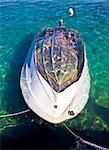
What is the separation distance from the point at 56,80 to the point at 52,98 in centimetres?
109

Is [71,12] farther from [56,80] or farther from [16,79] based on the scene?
[56,80]

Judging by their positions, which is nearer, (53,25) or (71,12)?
(53,25)

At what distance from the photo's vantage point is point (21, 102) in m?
21.3

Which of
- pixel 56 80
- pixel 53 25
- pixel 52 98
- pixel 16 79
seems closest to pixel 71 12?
pixel 53 25

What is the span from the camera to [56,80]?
1953 centimetres

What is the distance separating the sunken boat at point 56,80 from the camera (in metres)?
19.1

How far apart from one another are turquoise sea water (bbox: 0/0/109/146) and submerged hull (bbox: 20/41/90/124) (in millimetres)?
857

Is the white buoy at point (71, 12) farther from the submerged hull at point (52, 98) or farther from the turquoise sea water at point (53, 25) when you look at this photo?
the submerged hull at point (52, 98)

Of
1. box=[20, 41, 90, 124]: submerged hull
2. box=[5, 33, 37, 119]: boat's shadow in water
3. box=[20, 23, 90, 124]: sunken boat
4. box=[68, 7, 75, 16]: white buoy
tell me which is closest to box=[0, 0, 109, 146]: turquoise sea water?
box=[5, 33, 37, 119]: boat's shadow in water

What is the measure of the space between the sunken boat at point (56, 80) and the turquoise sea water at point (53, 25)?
98 cm

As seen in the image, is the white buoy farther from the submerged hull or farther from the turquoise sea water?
the submerged hull

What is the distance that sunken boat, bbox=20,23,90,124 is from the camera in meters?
19.1

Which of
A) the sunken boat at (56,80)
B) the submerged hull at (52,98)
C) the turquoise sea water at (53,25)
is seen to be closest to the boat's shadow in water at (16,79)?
the turquoise sea water at (53,25)

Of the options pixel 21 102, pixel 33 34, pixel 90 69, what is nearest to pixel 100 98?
pixel 90 69
